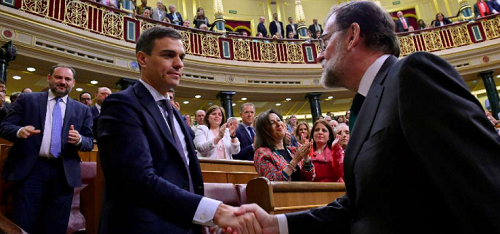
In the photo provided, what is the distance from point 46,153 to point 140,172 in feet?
4.56

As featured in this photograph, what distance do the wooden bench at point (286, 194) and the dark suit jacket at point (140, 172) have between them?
397 mm

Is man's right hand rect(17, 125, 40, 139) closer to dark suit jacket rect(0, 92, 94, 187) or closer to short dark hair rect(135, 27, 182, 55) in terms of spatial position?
dark suit jacket rect(0, 92, 94, 187)

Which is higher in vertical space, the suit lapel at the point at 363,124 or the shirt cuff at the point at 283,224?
the suit lapel at the point at 363,124

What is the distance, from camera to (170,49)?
154 cm

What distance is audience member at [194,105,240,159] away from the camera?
363cm

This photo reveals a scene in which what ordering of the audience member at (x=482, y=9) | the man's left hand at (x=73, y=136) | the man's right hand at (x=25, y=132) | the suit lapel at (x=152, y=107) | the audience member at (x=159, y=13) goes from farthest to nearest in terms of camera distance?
the audience member at (x=482, y=9) → the audience member at (x=159, y=13) → the man's left hand at (x=73, y=136) → the man's right hand at (x=25, y=132) → the suit lapel at (x=152, y=107)

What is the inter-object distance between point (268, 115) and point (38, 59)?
5.45 metres

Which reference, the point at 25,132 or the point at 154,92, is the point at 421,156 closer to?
the point at 154,92

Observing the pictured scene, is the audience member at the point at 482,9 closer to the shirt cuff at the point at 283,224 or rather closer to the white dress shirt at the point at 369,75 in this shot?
the white dress shirt at the point at 369,75

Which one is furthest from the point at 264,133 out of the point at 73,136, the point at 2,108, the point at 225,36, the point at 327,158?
the point at 225,36

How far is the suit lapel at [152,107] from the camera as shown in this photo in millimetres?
1379

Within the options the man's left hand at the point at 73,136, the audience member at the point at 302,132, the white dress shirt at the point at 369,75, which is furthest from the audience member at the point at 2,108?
the white dress shirt at the point at 369,75

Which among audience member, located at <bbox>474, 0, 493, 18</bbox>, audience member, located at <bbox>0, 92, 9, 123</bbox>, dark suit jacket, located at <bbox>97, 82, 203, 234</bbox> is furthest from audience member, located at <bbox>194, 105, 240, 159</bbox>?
audience member, located at <bbox>474, 0, 493, 18</bbox>

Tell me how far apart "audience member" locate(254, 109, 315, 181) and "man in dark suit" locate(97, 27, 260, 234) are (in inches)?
41.2
